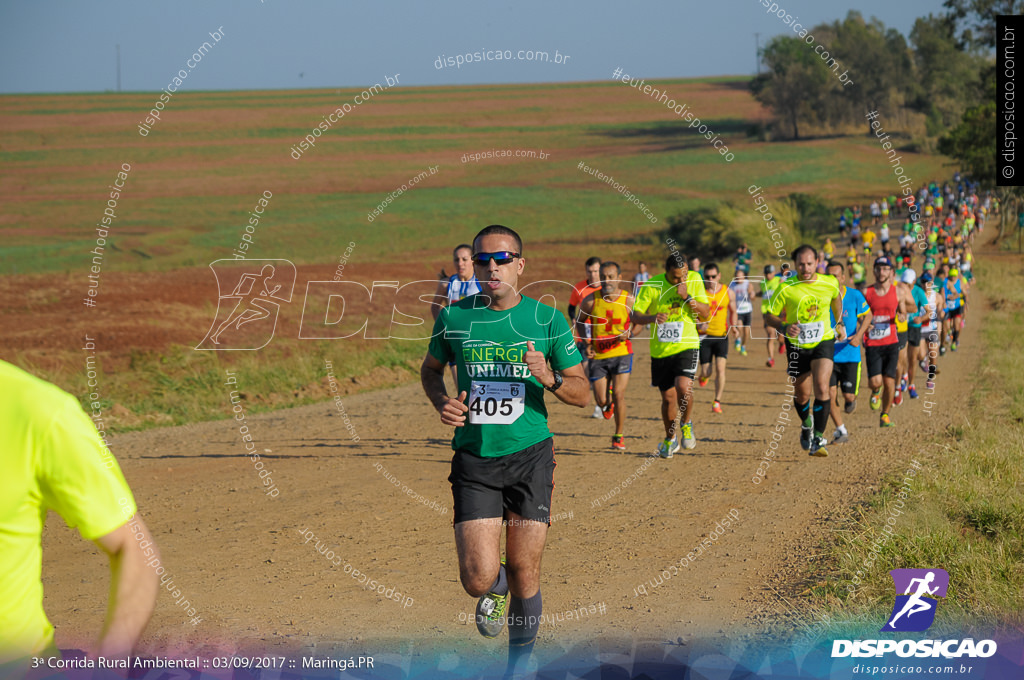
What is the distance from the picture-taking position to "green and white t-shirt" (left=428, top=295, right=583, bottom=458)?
15.6 feet

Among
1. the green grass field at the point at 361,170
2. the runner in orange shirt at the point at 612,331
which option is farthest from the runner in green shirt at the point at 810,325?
the green grass field at the point at 361,170

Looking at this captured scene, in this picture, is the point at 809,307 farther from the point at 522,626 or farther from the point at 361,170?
the point at 361,170

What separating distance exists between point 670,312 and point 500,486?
552 centimetres

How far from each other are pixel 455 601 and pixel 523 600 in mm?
1618

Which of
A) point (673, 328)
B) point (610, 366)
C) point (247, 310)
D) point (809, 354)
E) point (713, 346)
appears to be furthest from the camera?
point (247, 310)

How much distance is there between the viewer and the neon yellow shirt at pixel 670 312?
9812 mm

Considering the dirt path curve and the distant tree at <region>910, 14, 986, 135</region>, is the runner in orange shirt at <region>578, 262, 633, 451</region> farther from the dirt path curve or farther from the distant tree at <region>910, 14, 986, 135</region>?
the distant tree at <region>910, 14, 986, 135</region>

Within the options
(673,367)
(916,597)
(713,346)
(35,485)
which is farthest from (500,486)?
(713,346)

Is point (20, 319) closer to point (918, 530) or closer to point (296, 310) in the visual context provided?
point (296, 310)

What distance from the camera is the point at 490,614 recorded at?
473 centimetres

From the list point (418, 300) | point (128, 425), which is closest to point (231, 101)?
point (418, 300)

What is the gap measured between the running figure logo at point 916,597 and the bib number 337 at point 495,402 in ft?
8.53

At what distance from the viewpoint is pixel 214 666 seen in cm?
509

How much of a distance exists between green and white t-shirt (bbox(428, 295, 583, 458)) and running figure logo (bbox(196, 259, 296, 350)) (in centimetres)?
1401
